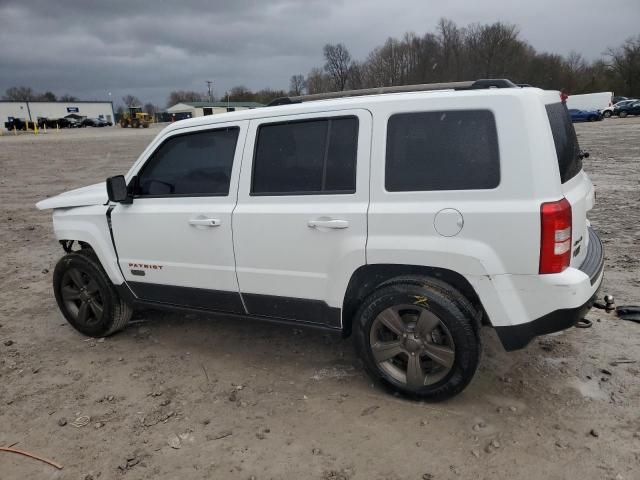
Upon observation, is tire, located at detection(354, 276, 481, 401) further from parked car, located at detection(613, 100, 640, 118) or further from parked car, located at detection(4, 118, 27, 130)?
parked car, located at detection(4, 118, 27, 130)

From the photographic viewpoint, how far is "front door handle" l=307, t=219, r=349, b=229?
121 inches

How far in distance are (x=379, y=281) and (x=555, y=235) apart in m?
1.10

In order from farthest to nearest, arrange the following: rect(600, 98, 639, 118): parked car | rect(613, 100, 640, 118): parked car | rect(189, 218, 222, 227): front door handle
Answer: rect(613, 100, 640, 118): parked car, rect(600, 98, 639, 118): parked car, rect(189, 218, 222, 227): front door handle

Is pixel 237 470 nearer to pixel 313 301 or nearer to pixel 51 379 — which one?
pixel 313 301

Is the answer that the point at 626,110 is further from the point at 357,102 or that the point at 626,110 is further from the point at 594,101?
the point at 357,102

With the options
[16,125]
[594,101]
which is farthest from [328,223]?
[16,125]

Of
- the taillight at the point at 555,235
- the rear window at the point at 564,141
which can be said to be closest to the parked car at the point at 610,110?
the rear window at the point at 564,141

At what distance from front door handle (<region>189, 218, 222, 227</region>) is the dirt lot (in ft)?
3.76

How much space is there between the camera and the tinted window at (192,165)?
142 inches

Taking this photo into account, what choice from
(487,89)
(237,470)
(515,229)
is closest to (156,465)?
(237,470)

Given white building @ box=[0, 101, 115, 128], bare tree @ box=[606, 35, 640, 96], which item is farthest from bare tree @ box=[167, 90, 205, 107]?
bare tree @ box=[606, 35, 640, 96]

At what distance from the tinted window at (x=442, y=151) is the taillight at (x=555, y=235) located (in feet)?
1.05

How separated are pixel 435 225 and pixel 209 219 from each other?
1.63m

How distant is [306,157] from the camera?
330 centimetres
